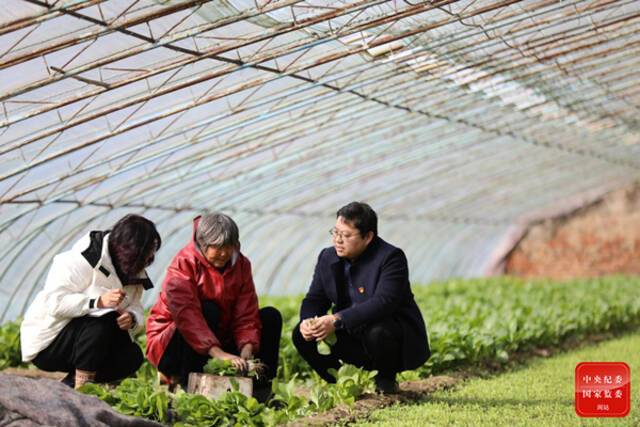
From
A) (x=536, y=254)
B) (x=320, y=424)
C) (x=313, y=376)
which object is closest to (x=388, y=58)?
(x=313, y=376)

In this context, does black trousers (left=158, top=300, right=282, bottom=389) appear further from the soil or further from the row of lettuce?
the soil

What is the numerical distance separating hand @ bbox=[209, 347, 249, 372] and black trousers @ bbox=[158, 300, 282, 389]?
237 mm

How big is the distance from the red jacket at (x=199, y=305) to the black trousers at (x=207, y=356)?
5cm

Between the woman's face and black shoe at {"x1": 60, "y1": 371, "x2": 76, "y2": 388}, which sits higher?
the woman's face

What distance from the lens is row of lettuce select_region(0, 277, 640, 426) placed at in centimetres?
618

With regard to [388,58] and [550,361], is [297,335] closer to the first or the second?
[550,361]

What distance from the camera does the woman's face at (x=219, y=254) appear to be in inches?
256

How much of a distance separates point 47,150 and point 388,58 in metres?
3.63

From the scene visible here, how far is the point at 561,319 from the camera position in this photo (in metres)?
12.1

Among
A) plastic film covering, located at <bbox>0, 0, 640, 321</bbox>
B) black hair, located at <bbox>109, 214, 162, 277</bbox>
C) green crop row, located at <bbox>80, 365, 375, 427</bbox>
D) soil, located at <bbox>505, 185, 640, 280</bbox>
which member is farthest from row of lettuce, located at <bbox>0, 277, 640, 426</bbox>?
soil, located at <bbox>505, 185, 640, 280</bbox>

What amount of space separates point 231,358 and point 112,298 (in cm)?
81

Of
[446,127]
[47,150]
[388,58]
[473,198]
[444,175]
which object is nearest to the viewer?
[47,150]

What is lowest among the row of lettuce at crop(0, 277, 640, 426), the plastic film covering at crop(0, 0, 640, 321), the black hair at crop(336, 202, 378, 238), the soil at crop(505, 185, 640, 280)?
the soil at crop(505, 185, 640, 280)

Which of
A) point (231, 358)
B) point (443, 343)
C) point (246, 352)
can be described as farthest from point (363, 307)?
point (443, 343)
